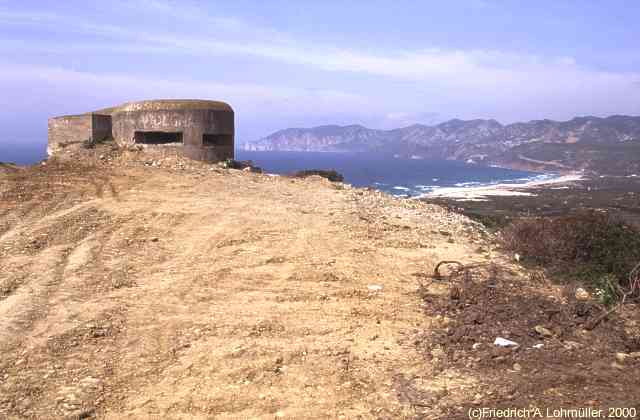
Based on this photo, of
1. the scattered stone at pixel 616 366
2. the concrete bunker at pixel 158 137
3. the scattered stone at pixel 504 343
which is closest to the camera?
the scattered stone at pixel 616 366

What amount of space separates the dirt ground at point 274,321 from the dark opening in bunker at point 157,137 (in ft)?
20.9

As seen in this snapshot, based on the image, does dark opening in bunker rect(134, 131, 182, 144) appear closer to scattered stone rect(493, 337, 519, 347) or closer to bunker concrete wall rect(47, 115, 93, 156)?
bunker concrete wall rect(47, 115, 93, 156)

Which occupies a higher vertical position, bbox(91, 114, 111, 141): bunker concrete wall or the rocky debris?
bbox(91, 114, 111, 141): bunker concrete wall

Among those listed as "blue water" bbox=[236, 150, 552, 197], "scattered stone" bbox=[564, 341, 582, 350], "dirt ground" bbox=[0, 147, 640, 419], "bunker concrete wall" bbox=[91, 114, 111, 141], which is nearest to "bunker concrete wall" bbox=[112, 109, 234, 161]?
"bunker concrete wall" bbox=[91, 114, 111, 141]

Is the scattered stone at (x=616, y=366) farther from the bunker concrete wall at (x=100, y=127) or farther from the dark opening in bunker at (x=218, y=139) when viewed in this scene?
the bunker concrete wall at (x=100, y=127)

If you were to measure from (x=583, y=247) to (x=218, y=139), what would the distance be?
11.9m

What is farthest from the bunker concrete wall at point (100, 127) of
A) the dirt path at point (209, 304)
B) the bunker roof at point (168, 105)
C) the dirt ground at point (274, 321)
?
the dirt ground at point (274, 321)

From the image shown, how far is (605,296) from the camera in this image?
261 inches

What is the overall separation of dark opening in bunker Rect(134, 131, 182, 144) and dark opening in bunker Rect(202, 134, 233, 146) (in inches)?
30.4

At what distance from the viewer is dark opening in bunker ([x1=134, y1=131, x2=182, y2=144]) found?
56.3 ft

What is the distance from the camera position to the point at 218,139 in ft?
58.5

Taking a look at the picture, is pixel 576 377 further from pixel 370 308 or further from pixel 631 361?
pixel 370 308

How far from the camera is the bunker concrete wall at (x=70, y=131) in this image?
682 inches

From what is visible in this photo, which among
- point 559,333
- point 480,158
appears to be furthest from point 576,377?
point 480,158
